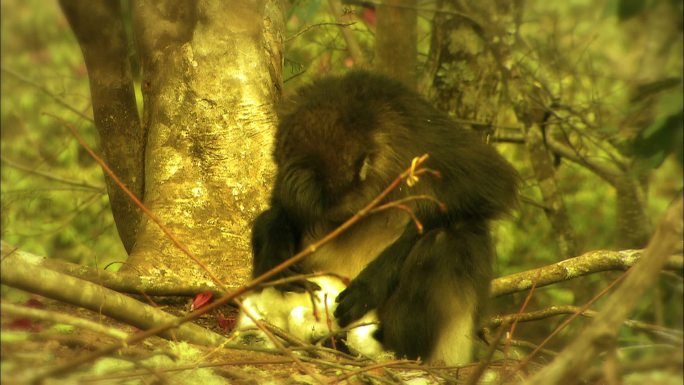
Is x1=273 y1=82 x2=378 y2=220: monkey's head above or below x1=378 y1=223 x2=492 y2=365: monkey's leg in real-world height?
above

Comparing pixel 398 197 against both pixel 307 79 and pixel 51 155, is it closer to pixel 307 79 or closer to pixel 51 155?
pixel 307 79

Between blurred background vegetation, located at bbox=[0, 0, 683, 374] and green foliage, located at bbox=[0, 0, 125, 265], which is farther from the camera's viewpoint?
green foliage, located at bbox=[0, 0, 125, 265]

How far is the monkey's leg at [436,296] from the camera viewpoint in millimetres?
3711

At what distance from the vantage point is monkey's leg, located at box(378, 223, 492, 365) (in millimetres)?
3711

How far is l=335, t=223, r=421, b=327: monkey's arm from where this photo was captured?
3752 mm

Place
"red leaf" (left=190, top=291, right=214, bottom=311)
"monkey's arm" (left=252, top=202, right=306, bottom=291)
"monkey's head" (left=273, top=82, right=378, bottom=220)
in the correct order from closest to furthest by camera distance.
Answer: "monkey's head" (left=273, top=82, right=378, bottom=220), "monkey's arm" (left=252, top=202, right=306, bottom=291), "red leaf" (left=190, top=291, right=214, bottom=311)

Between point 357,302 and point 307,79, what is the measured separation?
2.28 meters

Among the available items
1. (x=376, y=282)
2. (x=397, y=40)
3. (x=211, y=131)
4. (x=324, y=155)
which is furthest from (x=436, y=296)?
Answer: (x=397, y=40)

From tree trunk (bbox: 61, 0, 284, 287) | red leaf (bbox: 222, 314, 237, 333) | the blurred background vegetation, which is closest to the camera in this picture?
red leaf (bbox: 222, 314, 237, 333)

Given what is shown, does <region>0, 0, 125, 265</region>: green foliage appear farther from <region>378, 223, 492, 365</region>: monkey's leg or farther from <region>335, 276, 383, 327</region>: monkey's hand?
<region>378, 223, 492, 365</region>: monkey's leg

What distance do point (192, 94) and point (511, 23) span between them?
249 cm

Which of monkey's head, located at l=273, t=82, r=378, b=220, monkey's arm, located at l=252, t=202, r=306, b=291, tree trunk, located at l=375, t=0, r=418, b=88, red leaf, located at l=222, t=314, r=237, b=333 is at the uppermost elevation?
tree trunk, located at l=375, t=0, r=418, b=88

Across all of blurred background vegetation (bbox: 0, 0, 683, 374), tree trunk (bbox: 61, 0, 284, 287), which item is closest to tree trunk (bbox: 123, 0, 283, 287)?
tree trunk (bbox: 61, 0, 284, 287)

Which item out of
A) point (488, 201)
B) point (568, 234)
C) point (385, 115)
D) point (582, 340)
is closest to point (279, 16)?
point (385, 115)
